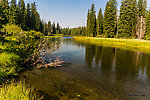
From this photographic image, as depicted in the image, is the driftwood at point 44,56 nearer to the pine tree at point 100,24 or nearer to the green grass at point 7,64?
the green grass at point 7,64

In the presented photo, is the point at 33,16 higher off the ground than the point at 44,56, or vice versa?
the point at 33,16

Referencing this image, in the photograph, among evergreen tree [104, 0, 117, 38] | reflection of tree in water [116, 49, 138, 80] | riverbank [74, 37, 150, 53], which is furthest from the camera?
evergreen tree [104, 0, 117, 38]

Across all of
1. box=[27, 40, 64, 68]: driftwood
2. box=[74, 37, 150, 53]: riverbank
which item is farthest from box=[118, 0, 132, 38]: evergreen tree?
box=[27, 40, 64, 68]: driftwood

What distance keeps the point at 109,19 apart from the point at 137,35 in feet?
44.1

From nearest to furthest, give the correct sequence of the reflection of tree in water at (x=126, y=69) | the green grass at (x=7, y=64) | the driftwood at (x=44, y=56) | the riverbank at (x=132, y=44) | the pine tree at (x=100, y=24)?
the green grass at (x=7, y=64)
the reflection of tree in water at (x=126, y=69)
the driftwood at (x=44, y=56)
the riverbank at (x=132, y=44)
the pine tree at (x=100, y=24)

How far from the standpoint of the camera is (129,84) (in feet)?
24.5

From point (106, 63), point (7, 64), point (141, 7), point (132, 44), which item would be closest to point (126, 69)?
point (106, 63)

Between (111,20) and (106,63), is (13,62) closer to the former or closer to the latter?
(106,63)

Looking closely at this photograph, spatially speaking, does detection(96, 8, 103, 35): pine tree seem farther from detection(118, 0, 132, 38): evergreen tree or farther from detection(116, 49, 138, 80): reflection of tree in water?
detection(116, 49, 138, 80): reflection of tree in water

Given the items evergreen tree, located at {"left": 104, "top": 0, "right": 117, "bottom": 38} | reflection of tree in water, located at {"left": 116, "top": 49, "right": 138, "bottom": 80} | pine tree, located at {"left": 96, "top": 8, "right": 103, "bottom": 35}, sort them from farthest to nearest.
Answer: pine tree, located at {"left": 96, "top": 8, "right": 103, "bottom": 35}, evergreen tree, located at {"left": 104, "top": 0, "right": 117, "bottom": 38}, reflection of tree in water, located at {"left": 116, "top": 49, "right": 138, "bottom": 80}

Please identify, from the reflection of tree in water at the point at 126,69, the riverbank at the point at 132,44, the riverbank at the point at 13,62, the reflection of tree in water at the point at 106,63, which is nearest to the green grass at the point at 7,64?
the riverbank at the point at 13,62

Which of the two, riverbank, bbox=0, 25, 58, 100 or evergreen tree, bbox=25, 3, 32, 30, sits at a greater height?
evergreen tree, bbox=25, 3, 32, 30

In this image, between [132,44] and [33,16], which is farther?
[33,16]

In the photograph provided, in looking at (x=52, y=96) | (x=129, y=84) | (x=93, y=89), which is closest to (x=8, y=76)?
(x=52, y=96)
